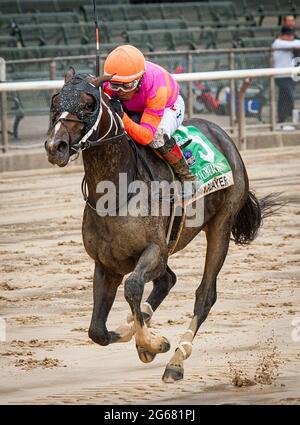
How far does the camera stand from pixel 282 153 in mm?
16562

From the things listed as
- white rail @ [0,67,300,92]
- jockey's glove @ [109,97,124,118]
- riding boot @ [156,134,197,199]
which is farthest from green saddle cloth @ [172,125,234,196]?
white rail @ [0,67,300,92]

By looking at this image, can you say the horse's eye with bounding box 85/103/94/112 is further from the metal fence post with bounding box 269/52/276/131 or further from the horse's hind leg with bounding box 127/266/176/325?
the metal fence post with bounding box 269/52/276/131

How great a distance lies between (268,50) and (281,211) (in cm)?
521

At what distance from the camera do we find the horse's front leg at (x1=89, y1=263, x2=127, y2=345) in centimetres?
629

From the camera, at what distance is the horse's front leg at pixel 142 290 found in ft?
20.1

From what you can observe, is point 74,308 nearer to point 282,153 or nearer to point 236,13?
point 282,153

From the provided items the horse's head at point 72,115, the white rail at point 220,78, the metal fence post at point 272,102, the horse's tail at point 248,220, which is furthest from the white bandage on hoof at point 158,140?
the metal fence post at point 272,102

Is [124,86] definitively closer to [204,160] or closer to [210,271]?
[204,160]

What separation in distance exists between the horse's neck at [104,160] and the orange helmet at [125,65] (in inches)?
8.8

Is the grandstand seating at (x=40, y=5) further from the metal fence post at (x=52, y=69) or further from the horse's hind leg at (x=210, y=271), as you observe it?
the horse's hind leg at (x=210, y=271)

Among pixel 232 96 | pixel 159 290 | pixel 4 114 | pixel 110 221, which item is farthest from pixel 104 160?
pixel 232 96

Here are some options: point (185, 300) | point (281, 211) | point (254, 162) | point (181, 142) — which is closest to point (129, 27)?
point (254, 162)

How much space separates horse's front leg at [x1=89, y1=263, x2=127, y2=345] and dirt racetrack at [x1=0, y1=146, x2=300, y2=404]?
0.25 metres
